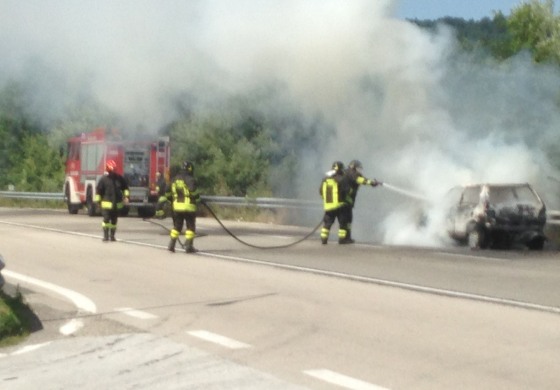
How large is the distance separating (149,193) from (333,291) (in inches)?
1007

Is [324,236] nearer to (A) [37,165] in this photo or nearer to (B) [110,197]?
(B) [110,197]

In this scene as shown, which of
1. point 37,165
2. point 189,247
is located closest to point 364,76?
point 189,247

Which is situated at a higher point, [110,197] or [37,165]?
[37,165]

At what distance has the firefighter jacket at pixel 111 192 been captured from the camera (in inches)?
984

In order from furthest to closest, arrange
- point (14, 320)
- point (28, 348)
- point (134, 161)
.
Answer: point (134, 161)
point (14, 320)
point (28, 348)

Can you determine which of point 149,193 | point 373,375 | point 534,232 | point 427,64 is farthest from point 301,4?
point 149,193


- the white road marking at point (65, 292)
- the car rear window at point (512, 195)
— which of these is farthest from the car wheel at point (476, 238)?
the white road marking at point (65, 292)

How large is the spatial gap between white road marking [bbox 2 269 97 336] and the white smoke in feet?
27.7

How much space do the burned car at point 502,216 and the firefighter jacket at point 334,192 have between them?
2.51 metres

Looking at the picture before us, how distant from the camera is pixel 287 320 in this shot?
1218 centimetres

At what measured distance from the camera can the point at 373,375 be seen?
8.96 metres

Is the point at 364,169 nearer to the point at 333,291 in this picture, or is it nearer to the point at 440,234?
the point at 440,234

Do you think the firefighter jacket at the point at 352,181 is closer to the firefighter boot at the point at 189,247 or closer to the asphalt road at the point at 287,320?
the asphalt road at the point at 287,320

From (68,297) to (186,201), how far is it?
23.5 ft
